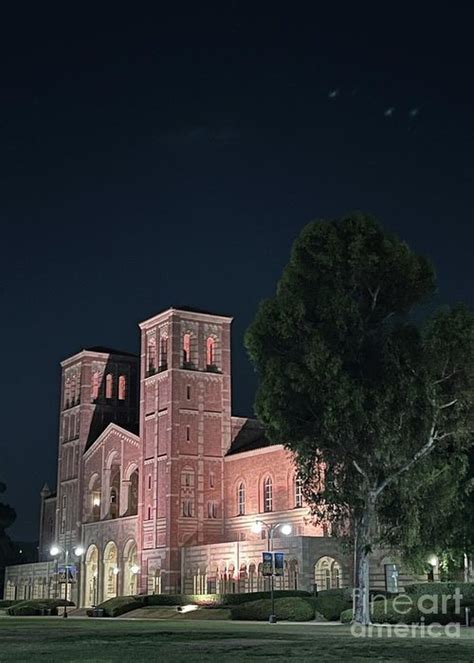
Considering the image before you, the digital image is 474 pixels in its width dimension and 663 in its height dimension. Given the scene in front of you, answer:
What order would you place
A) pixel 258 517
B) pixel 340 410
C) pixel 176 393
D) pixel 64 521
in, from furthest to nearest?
pixel 64 521 → pixel 176 393 → pixel 258 517 → pixel 340 410

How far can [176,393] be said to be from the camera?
79.4 meters

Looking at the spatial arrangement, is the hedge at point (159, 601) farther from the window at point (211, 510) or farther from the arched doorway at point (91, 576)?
the arched doorway at point (91, 576)

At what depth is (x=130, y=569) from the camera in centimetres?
8144

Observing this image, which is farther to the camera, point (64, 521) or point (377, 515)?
point (64, 521)

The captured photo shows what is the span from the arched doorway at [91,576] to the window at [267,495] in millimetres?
20641

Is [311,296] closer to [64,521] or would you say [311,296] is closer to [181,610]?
[181,610]

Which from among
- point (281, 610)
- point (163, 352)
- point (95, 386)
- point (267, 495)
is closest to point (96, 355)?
point (95, 386)

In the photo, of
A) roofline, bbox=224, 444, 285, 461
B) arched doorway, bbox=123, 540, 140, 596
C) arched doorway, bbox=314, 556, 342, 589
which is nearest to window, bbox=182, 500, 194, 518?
roofline, bbox=224, 444, 285, 461

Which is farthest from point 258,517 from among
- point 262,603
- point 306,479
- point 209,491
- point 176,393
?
point 306,479

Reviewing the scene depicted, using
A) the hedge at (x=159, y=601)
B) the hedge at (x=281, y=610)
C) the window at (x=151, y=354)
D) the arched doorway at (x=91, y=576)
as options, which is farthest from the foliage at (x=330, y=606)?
the arched doorway at (x=91, y=576)

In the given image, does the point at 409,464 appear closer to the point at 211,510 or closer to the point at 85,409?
the point at 211,510

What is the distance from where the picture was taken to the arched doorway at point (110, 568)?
84.2 metres

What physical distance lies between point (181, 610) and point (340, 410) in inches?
1189

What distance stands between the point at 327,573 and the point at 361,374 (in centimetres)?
2817
